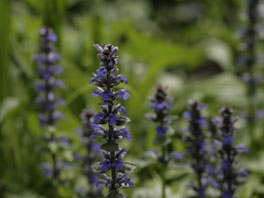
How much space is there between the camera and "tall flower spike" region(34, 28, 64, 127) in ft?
12.9

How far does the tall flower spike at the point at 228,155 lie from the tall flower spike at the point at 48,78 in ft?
6.10

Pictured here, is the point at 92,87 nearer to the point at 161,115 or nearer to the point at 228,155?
the point at 161,115

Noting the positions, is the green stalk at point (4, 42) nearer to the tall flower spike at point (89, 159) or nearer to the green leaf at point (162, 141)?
the tall flower spike at point (89, 159)

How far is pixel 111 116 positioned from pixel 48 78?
189 cm

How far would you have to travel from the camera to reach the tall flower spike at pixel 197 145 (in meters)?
3.24

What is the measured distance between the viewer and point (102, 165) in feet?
8.08

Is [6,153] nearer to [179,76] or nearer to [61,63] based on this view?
[61,63]

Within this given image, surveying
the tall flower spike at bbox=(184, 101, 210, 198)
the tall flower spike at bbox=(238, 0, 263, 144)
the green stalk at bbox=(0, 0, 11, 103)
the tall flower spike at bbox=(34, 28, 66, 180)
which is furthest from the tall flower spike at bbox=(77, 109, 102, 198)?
the tall flower spike at bbox=(238, 0, 263, 144)

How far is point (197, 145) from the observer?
10.9 feet

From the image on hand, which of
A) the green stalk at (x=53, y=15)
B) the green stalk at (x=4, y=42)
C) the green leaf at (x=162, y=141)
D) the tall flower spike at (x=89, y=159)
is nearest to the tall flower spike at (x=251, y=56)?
the green leaf at (x=162, y=141)

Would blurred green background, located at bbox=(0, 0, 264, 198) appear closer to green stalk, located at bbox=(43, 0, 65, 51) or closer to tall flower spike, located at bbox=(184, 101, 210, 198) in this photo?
green stalk, located at bbox=(43, 0, 65, 51)

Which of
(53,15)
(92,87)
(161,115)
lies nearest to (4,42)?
(53,15)

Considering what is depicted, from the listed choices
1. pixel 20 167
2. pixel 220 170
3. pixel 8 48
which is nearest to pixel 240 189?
pixel 220 170

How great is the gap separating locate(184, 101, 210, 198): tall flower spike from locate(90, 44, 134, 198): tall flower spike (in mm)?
955
